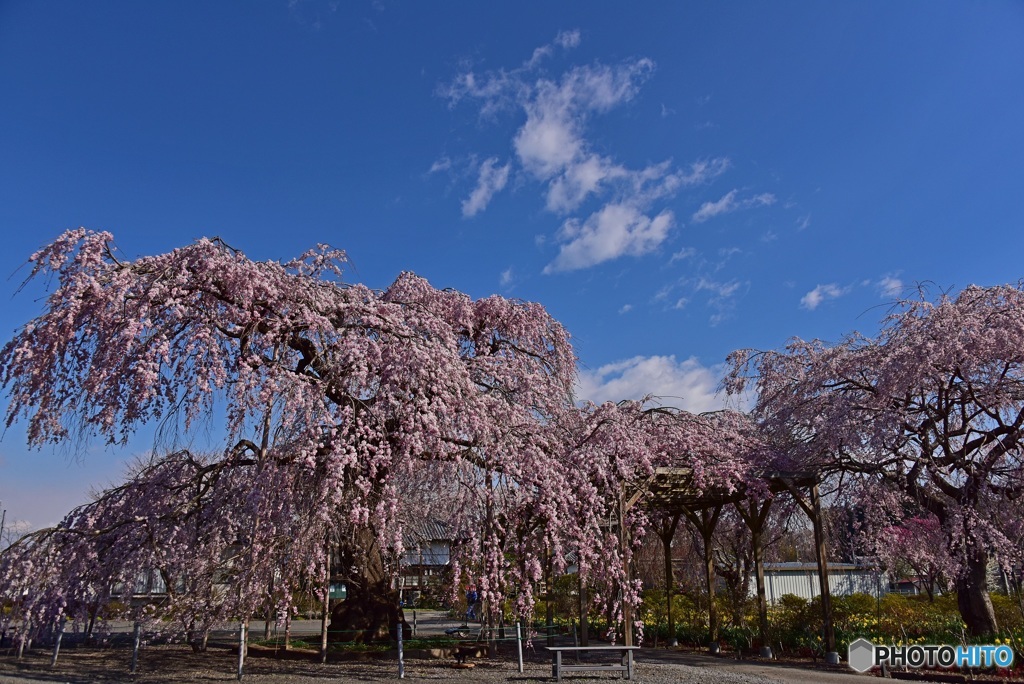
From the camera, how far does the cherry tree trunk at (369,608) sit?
48.2ft

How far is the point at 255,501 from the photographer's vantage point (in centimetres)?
848

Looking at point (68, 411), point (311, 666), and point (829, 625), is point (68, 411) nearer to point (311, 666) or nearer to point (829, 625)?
point (311, 666)

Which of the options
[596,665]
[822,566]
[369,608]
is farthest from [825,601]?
[369,608]

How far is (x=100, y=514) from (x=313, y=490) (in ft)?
12.6

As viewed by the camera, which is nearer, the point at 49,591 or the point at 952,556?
the point at 49,591

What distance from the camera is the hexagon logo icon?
11.8 meters

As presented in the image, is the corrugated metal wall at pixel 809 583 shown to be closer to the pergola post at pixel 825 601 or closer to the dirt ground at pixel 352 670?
the pergola post at pixel 825 601

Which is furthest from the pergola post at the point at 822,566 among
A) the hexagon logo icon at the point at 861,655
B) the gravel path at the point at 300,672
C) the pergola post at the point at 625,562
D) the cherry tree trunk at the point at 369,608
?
the cherry tree trunk at the point at 369,608

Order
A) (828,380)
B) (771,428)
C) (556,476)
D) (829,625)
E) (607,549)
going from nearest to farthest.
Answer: (556,476)
(607,549)
(829,625)
(828,380)
(771,428)

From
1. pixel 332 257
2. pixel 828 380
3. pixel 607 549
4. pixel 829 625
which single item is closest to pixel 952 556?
pixel 829 625

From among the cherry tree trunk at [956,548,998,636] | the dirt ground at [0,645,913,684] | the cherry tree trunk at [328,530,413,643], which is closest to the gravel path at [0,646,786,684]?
the dirt ground at [0,645,913,684]

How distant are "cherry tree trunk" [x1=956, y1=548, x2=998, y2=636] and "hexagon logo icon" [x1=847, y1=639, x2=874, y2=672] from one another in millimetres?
1729

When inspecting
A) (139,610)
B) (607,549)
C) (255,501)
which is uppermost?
(255,501)

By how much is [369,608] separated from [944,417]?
12.1m
